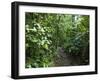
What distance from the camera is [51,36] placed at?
5.60ft

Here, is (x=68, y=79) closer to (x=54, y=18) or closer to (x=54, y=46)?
(x=54, y=46)

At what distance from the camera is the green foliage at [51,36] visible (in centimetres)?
165

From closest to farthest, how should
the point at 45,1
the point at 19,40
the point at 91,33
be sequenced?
Result: the point at 19,40
the point at 45,1
the point at 91,33

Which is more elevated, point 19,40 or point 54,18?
point 54,18

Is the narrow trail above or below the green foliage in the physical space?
below

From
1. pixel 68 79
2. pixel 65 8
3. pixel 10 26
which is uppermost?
pixel 65 8

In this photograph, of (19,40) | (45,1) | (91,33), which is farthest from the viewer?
(91,33)

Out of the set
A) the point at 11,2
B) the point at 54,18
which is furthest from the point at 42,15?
the point at 11,2

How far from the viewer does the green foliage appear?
1.65 meters

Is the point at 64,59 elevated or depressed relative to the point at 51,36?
depressed

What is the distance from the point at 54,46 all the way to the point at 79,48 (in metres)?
0.18

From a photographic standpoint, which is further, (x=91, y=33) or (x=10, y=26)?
(x=91, y=33)

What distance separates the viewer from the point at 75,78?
1.72 metres

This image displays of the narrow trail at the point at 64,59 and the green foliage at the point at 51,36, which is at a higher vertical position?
the green foliage at the point at 51,36
